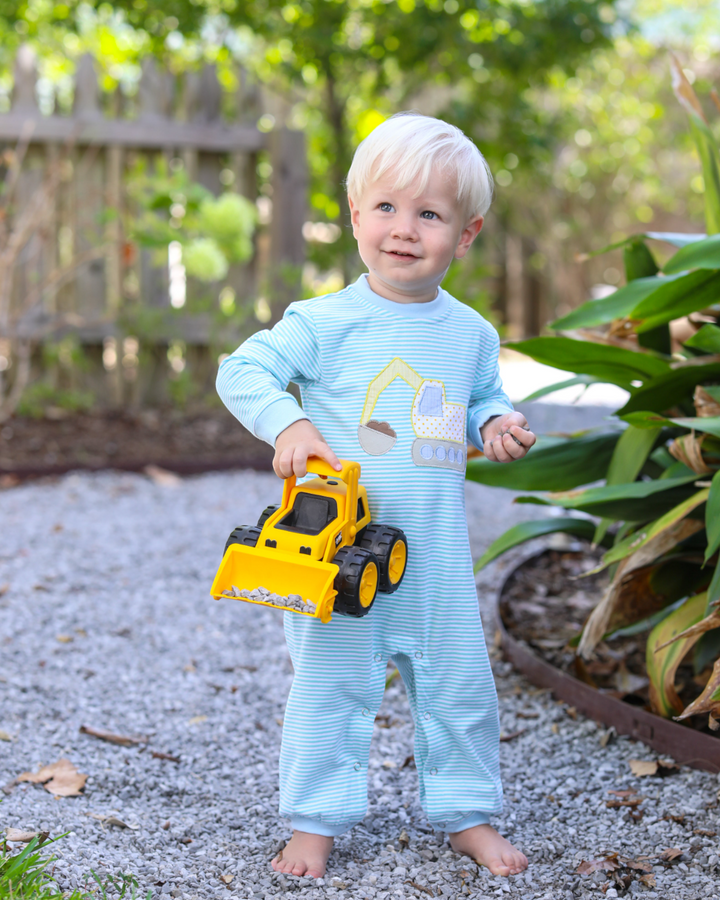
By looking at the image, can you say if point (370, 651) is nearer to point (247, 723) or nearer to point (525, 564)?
point (247, 723)

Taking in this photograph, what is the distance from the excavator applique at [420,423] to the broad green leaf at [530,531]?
743 millimetres

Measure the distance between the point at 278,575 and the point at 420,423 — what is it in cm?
36

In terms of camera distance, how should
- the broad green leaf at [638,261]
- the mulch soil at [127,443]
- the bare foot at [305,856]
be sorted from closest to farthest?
the bare foot at [305,856]
the broad green leaf at [638,261]
the mulch soil at [127,443]

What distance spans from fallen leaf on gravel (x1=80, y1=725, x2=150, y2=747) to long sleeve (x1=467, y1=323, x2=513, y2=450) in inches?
42.2

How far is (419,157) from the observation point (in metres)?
1.38

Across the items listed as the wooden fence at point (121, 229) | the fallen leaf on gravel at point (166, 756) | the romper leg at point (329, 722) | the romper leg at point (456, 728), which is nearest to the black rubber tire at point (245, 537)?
the romper leg at point (329, 722)

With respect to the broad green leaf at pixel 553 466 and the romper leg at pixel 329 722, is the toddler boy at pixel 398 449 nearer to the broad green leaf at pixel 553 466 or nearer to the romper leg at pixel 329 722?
the romper leg at pixel 329 722

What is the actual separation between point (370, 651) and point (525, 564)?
1.80 m

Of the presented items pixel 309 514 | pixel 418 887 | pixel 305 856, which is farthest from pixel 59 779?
pixel 309 514

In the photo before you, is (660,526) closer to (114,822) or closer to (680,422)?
(680,422)

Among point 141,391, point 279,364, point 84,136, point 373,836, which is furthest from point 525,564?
point 84,136

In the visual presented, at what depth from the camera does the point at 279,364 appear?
147 cm

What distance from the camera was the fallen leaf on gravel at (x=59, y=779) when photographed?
179 centimetres

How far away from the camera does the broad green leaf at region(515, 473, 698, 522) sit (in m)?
2.02
